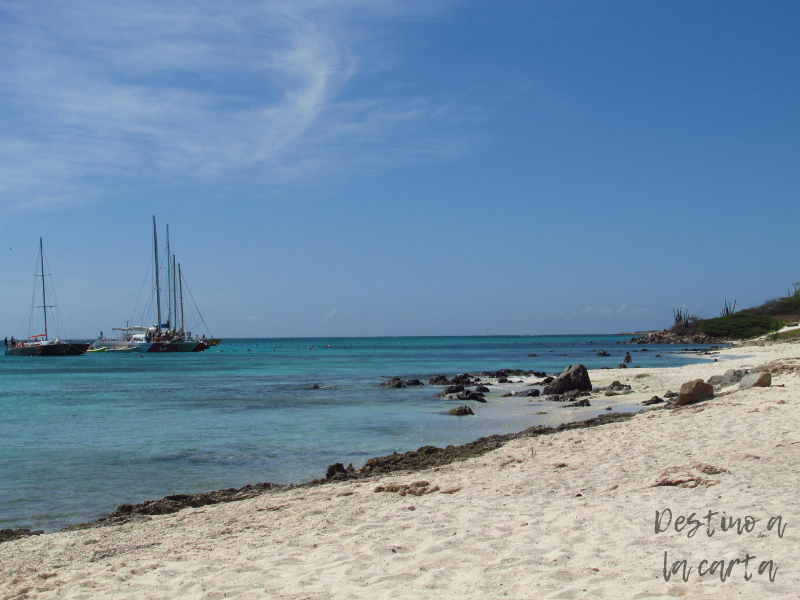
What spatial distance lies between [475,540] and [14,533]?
632 centimetres

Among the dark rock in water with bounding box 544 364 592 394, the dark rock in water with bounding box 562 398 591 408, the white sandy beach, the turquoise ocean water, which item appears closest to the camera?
the white sandy beach

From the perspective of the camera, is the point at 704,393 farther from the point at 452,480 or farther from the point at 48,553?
the point at 48,553

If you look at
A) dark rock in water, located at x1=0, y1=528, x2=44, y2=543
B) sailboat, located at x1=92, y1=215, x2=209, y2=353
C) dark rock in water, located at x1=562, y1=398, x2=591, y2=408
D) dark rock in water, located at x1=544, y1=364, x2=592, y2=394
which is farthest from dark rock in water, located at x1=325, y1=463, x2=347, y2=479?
sailboat, located at x1=92, y1=215, x2=209, y2=353

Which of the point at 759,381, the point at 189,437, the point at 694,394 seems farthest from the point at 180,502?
the point at 759,381

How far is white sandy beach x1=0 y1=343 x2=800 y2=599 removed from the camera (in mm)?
5207

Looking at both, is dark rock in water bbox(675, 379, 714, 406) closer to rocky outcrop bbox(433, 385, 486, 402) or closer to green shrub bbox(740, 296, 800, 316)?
rocky outcrop bbox(433, 385, 486, 402)

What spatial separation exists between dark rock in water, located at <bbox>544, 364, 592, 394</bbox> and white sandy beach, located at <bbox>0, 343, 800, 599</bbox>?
595 inches

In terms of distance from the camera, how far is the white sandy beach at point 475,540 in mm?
5207

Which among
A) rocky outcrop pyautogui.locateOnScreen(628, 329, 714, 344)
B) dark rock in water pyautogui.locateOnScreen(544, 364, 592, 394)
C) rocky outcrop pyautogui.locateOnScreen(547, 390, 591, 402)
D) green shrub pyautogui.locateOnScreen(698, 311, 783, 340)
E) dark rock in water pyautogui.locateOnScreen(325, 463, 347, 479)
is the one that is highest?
dark rock in water pyautogui.locateOnScreen(325, 463, 347, 479)

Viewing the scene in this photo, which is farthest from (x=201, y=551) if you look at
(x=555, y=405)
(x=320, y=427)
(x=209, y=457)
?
(x=555, y=405)

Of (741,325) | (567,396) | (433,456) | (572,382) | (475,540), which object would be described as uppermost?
(475,540)

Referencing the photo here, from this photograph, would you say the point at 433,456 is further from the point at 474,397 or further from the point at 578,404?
the point at 474,397

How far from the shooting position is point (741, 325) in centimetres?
10875

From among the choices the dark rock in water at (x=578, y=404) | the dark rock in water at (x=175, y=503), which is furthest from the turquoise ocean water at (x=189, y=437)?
the dark rock in water at (x=578, y=404)
